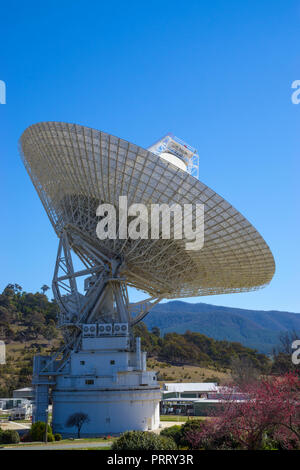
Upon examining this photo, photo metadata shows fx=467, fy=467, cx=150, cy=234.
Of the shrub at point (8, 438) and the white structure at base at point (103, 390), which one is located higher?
the white structure at base at point (103, 390)

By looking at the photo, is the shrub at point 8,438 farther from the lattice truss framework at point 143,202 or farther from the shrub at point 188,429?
the lattice truss framework at point 143,202

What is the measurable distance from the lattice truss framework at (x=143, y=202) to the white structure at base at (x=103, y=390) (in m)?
7.47

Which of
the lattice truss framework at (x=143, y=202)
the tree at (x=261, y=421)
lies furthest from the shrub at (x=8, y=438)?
the lattice truss framework at (x=143, y=202)

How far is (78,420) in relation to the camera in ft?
126

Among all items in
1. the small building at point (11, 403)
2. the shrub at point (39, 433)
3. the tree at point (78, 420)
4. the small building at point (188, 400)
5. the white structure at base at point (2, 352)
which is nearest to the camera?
the shrub at point (39, 433)

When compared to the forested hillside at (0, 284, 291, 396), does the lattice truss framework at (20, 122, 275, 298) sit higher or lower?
higher

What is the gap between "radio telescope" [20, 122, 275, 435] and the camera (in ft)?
111

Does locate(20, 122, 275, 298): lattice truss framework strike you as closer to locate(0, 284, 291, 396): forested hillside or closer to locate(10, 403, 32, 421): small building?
locate(10, 403, 32, 421): small building

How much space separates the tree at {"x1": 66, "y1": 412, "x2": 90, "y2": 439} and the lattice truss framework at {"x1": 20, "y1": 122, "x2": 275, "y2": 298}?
1301 cm

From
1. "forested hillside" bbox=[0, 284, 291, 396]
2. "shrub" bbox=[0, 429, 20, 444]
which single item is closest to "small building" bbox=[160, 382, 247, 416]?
"shrub" bbox=[0, 429, 20, 444]

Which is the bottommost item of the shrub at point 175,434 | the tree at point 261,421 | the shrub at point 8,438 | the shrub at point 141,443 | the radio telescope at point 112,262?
the shrub at point 8,438

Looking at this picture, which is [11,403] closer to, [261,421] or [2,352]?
[2,352]

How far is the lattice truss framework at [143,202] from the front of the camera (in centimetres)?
3269
